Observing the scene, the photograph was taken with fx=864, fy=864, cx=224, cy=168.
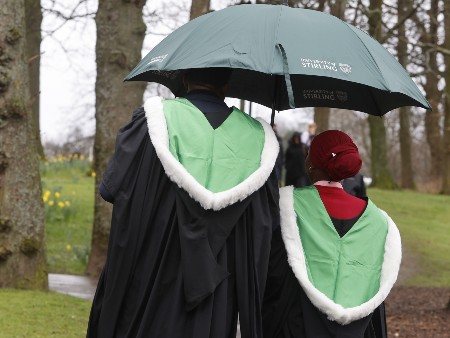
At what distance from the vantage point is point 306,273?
3.91 metres

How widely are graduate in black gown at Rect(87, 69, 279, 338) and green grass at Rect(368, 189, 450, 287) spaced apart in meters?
9.65

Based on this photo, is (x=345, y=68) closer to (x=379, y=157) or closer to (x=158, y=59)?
(x=158, y=59)

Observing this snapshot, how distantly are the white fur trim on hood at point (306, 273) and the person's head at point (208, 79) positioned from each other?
57cm

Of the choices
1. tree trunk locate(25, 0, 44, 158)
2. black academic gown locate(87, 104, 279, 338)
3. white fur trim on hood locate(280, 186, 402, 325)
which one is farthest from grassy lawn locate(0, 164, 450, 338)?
white fur trim on hood locate(280, 186, 402, 325)

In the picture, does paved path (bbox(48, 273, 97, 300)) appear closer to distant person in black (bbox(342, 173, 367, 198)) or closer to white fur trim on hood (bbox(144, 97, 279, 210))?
distant person in black (bbox(342, 173, 367, 198))

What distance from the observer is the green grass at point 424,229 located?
13.9 metres

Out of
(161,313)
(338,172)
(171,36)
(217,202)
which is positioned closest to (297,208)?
(338,172)

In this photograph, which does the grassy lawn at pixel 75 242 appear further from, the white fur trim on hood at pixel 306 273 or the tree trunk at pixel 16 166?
the white fur trim on hood at pixel 306 273

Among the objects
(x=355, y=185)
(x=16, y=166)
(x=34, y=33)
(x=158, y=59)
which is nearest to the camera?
(x=158, y=59)

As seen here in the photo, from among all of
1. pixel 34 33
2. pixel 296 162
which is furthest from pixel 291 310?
pixel 34 33

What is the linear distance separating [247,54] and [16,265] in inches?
176

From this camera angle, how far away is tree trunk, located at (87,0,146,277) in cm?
1002

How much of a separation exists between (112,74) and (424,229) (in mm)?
9787

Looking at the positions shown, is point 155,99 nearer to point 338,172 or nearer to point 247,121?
point 247,121
